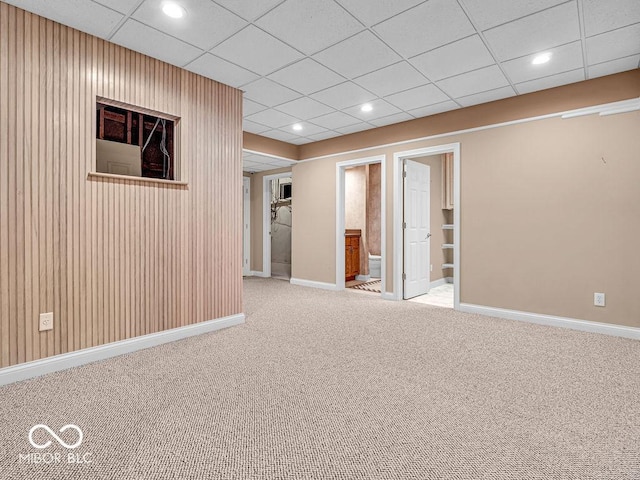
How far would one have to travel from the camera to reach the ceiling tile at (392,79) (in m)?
3.22

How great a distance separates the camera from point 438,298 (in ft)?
17.1

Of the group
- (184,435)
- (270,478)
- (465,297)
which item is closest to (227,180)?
(184,435)

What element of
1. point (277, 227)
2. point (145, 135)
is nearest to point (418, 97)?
point (145, 135)

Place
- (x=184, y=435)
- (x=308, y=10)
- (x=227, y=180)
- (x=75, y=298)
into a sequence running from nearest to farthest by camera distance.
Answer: (x=184, y=435), (x=308, y=10), (x=75, y=298), (x=227, y=180)

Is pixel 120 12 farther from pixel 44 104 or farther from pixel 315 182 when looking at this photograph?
pixel 315 182

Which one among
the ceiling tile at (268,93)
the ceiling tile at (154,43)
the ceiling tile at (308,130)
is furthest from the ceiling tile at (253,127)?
the ceiling tile at (154,43)

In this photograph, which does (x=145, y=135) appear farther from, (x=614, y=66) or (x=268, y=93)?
(x=614, y=66)

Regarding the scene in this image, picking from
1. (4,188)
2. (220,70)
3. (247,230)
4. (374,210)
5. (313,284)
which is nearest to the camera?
(4,188)

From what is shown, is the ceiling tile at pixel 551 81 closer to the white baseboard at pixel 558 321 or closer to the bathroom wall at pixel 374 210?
the white baseboard at pixel 558 321

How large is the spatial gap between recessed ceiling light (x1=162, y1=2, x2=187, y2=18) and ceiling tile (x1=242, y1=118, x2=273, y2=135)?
232 cm

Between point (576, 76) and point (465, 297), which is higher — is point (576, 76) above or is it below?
above

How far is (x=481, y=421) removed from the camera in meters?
1.81

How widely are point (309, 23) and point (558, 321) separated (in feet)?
12.6

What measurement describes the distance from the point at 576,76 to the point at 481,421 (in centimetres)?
350
